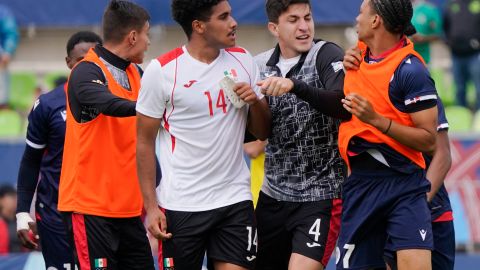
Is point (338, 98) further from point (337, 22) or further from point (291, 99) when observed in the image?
point (337, 22)

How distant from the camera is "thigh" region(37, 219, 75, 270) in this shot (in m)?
7.92

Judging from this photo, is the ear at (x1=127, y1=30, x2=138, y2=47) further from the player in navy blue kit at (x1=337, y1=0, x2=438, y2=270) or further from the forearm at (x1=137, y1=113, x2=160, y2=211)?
the player in navy blue kit at (x1=337, y1=0, x2=438, y2=270)

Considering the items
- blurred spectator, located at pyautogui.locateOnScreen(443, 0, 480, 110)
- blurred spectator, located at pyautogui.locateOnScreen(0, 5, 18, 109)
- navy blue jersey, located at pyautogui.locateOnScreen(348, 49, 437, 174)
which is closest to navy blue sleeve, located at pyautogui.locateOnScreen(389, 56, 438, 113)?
navy blue jersey, located at pyautogui.locateOnScreen(348, 49, 437, 174)

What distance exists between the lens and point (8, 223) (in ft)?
36.9

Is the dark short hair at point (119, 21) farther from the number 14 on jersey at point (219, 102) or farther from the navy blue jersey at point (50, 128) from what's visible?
the number 14 on jersey at point (219, 102)

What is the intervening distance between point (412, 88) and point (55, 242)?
317cm

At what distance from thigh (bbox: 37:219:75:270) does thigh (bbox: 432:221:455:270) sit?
2.66m

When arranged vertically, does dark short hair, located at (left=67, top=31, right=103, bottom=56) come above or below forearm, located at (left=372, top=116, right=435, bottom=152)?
above

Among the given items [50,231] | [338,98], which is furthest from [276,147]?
[50,231]

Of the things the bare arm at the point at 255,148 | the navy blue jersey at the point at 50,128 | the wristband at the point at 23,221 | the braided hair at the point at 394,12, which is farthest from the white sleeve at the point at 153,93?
the wristband at the point at 23,221

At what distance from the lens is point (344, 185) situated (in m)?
6.55

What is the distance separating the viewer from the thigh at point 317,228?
6.75m

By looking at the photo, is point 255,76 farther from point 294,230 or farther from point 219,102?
point 294,230

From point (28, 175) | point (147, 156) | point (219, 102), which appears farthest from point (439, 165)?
point (28, 175)
